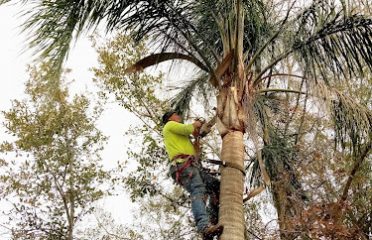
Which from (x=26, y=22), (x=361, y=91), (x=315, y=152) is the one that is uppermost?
(x=361, y=91)

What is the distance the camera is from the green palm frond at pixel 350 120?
5727mm

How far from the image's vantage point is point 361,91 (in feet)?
35.3

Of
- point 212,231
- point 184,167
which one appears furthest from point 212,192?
point 212,231

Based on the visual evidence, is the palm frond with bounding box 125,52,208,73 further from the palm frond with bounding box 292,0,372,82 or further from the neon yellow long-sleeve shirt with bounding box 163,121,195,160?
the palm frond with bounding box 292,0,372,82

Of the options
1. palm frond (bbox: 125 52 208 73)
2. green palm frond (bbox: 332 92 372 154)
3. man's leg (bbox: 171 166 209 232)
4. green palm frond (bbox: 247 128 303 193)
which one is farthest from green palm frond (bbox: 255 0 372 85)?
green palm frond (bbox: 247 128 303 193)

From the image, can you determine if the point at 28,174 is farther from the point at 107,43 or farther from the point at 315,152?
the point at 315,152

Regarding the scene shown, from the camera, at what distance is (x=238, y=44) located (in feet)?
17.8

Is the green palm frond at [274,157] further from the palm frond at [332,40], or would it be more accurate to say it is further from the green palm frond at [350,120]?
the palm frond at [332,40]

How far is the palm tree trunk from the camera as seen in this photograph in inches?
175

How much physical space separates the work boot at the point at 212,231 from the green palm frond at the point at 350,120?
2.17m

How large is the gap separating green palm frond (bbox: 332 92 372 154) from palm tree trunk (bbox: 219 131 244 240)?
4.88 ft

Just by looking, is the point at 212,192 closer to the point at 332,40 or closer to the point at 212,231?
the point at 212,231

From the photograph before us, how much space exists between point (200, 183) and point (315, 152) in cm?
664

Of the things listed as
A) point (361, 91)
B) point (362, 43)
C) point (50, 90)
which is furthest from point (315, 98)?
point (361, 91)
